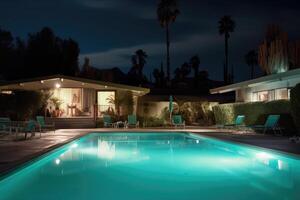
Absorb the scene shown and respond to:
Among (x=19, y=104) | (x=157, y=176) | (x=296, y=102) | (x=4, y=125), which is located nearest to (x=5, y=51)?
(x=19, y=104)

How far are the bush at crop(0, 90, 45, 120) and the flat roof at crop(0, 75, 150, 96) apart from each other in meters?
0.68

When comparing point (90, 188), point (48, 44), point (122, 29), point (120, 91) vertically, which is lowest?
point (90, 188)

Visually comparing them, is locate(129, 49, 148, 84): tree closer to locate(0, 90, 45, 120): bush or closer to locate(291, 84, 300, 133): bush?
locate(0, 90, 45, 120): bush

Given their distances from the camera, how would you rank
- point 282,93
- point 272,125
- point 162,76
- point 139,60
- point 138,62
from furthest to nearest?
point 138,62, point 139,60, point 162,76, point 282,93, point 272,125

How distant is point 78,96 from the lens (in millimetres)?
26719

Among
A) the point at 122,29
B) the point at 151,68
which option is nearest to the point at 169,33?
the point at 122,29

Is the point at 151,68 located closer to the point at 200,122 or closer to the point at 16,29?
the point at 16,29

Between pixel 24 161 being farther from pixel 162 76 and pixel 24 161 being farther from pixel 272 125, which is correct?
pixel 162 76

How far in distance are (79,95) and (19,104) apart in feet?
13.5

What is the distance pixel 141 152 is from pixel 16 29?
3603cm

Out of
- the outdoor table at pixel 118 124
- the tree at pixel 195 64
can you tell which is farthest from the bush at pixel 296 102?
the tree at pixel 195 64

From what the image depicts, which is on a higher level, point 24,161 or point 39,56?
point 39,56

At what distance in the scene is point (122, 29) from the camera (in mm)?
54344

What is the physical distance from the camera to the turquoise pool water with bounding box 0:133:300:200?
645 centimetres
